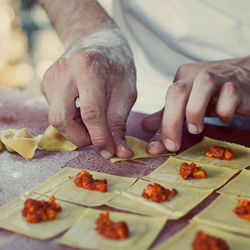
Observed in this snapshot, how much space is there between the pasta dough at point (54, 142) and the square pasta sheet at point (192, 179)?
44 centimetres

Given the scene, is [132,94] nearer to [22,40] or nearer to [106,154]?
[106,154]

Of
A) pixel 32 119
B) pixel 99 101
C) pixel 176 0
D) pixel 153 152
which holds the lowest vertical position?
pixel 32 119

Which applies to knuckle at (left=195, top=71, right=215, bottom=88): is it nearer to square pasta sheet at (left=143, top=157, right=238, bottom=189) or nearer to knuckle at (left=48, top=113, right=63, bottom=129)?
square pasta sheet at (left=143, top=157, right=238, bottom=189)

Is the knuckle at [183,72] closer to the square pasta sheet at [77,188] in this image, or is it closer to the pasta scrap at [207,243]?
the square pasta sheet at [77,188]

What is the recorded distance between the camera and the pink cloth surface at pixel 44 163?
1.22m

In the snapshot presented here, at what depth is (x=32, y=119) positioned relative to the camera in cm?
223

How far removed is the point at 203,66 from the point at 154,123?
1.23ft

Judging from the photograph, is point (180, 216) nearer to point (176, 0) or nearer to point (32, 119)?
point (32, 119)

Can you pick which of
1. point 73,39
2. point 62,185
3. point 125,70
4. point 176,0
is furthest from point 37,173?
point 176,0

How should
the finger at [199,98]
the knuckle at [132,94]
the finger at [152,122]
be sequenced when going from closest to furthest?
the finger at [199,98] → the knuckle at [132,94] → the finger at [152,122]

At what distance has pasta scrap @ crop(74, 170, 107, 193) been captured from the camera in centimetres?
144

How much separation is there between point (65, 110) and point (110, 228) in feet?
2.23

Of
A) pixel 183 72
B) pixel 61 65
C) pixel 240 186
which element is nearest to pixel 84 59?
pixel 61 65

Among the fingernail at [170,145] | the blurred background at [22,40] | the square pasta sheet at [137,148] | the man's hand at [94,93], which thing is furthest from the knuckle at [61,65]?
the blurred background at [22,40]
